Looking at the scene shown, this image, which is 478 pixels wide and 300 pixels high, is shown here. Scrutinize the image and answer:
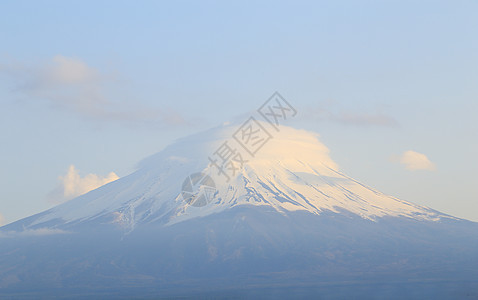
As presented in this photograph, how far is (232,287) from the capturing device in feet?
655

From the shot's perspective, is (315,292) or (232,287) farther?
(232,287)

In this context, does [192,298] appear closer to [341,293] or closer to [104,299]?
[104,299]

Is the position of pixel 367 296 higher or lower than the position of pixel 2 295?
lower

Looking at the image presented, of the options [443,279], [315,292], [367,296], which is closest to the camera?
[367,296]

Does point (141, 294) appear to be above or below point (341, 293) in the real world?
above

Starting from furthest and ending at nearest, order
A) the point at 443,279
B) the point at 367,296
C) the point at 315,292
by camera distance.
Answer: the point at 443,279, the point at 315,292, the point at 367,296

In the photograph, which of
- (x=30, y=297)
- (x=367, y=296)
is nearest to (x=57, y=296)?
(x=30, y=297)

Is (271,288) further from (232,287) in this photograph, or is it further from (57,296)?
(57,296)

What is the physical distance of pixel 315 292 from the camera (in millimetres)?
182875

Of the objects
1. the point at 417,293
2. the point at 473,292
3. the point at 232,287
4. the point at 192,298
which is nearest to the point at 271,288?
the point at 232,287

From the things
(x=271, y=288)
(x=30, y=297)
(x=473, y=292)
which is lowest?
(x=473, y=292)

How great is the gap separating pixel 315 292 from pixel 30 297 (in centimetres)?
7860

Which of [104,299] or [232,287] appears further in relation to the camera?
[232,287]

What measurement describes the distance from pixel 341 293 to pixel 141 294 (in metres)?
55.0
